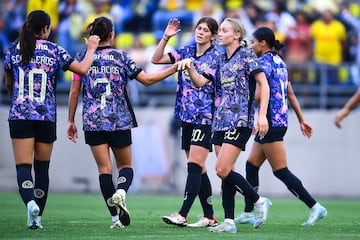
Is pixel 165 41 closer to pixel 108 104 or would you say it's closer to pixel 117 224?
pixel 108 104

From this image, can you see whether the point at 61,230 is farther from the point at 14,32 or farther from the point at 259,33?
the point at 14,32

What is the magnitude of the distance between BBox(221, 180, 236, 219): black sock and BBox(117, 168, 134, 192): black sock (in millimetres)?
1071

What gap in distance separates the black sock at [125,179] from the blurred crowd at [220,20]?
10030mm

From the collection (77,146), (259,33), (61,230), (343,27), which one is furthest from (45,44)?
(343,27)

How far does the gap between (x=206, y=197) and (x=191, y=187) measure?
0.55 meters

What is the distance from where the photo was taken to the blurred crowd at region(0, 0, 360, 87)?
2072 centimetres

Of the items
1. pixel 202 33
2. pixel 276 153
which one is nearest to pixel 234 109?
pixel 202 33

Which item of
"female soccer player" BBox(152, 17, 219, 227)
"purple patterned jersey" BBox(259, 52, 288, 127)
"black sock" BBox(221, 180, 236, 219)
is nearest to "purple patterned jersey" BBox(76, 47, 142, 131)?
"female soccer player" BBox(152, 17, 219, 227)

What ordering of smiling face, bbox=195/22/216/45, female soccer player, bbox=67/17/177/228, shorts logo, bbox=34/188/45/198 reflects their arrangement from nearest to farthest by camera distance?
female soccer player, bbox=67/17/177/228, shorts logo, bbox=34/188/45/198, smiling face, bbox=195/22/216/45

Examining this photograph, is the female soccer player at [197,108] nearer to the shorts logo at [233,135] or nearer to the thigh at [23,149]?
the shorts logo at [233,135]

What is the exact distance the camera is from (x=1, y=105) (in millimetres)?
21422

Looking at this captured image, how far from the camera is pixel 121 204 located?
10.0 m

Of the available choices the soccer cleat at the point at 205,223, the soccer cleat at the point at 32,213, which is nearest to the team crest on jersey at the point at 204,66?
the soccer cleat at the point at 205,223

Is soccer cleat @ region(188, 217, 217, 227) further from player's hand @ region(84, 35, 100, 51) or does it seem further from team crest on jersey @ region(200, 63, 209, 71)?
player's hand @ region(84, 35, 100, 51)
